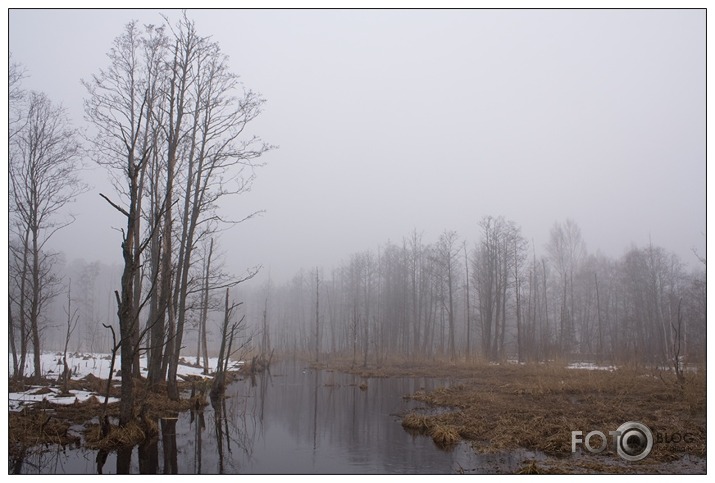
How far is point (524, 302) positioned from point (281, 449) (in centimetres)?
3554

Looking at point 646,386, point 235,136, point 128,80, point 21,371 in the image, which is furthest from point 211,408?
point 646,386

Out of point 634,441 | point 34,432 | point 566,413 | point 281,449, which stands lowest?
point 281,449

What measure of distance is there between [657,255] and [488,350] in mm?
17114

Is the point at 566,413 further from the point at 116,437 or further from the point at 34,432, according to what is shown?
the point at 34,432

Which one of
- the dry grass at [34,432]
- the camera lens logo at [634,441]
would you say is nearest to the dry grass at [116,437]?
the dry grass at [34,432]

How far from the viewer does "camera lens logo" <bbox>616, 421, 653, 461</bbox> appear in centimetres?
781

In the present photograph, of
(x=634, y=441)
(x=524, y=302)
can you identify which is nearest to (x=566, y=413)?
(x=634, y=441)

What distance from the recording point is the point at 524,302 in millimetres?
40844

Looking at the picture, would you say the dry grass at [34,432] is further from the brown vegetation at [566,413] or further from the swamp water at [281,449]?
the brown vegetation at [566,413]

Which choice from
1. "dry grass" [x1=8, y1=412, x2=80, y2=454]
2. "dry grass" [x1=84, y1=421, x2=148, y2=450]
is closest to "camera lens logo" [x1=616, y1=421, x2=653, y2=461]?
"dry grass" [x1=84, y1=421, x2=148, y2=450]

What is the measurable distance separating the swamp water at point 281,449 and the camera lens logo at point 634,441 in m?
1.68

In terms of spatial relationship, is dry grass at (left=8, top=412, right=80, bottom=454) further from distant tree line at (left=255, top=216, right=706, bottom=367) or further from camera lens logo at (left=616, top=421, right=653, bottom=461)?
distant tree line at (left=255, top=216, right=706, bottom=367)

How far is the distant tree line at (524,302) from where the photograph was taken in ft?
107
